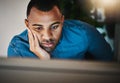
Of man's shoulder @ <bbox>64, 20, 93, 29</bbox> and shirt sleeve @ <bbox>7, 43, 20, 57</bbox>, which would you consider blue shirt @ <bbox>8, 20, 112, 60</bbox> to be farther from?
shirt sleeve @ <bbox>7, 43, 20, 57</bbox>

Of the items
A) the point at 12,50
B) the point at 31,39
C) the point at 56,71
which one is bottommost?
the point at 56,71

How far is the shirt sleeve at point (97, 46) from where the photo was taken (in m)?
3.09

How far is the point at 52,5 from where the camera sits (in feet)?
10.4

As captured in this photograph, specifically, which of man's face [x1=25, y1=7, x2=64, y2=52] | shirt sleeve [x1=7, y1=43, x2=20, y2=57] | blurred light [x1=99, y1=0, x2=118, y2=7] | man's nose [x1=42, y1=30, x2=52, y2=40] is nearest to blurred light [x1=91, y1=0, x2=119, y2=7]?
blurred light [x1=99, y1=0, x2=118, y2=7]

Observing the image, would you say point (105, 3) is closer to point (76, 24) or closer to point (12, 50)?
point (76, 24)

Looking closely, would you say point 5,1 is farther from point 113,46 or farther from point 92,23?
point 113,46

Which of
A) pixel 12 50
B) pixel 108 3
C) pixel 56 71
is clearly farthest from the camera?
pixel 12 50

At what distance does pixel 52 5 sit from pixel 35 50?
1.88ft

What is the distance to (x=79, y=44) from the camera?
3.14 m

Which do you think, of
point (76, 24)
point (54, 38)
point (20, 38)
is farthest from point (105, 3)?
point (20, 38)

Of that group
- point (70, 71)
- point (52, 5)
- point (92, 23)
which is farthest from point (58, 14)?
point (70, 71)

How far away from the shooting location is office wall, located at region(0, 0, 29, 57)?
3.25 meters

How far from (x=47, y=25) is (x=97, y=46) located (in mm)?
633

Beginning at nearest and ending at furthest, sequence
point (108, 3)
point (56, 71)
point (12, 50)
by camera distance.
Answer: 1. point (108, 3)
2. point (56, 71)
3. point (12, 50)
